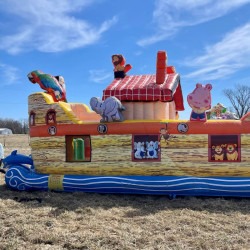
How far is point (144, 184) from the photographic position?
6.64 m

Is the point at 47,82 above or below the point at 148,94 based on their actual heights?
above

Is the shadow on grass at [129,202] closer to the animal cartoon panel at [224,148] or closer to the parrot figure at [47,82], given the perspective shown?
the animal cartoon panel at [224,148]

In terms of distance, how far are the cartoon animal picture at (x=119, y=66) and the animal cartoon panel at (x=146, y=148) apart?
1895 millimetres

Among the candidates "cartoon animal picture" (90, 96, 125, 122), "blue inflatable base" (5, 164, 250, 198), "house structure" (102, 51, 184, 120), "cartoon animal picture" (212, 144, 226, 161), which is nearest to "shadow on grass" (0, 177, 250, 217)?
"blue inflatable base" (5, 164, 250, 198)

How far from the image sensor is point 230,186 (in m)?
6.31

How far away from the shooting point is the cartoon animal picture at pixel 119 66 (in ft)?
26.5

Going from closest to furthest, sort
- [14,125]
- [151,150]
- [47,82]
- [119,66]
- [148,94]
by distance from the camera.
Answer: [151,150] → [148,94] → [47,82] → [119,66] → [14,125]

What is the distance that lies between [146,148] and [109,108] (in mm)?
1059

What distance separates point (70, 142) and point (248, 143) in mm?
3543

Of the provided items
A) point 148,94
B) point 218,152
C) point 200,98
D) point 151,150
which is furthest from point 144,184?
point 200,98

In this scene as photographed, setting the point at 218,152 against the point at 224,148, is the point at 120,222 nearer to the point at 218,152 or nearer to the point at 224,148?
the point at 218,152

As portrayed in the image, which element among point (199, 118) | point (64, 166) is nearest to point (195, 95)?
point (199, 118)

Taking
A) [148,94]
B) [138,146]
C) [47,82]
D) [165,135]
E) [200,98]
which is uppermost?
[47,82]

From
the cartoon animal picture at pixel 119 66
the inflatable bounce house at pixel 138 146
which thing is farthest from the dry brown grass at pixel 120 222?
the cartoon animal picture at pixel 119 66
